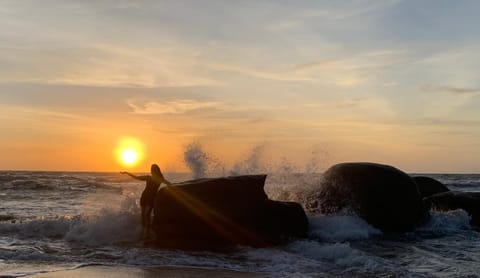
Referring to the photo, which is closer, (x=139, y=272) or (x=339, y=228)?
(x=139, y=272)

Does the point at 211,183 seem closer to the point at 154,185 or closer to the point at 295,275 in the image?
the point at 154,185

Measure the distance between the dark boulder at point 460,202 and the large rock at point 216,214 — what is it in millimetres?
9144

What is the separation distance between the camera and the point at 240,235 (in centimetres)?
1387

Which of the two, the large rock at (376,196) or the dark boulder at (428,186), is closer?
the large rock at (376,196)

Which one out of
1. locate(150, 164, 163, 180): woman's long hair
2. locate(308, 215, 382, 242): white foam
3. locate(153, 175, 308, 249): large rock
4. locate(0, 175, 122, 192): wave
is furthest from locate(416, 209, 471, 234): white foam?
locate(0, 175, 122, 192): wave

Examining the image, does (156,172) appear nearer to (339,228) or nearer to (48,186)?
(339,228)

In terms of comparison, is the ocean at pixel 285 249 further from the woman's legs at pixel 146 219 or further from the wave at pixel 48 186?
the wave at pixel 48 186

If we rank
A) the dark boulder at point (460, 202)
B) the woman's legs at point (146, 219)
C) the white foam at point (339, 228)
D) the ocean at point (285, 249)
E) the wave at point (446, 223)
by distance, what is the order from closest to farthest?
the ocean at point (285, 249) → the woman's legs at point (146, 219) → the white foam at point (339, 228) → the wave at point (446, 223) → the dark boulder at point (460, 202)

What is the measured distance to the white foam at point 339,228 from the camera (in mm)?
14992

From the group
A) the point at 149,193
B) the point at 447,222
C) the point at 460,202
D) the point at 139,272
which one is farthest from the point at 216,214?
the point at 460,202

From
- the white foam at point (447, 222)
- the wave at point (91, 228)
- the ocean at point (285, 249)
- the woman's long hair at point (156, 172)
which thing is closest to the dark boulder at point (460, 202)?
the white foam at point (447, 222)

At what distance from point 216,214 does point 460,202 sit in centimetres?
1107

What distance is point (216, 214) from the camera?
14.1 meters

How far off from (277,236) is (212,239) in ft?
5.82
